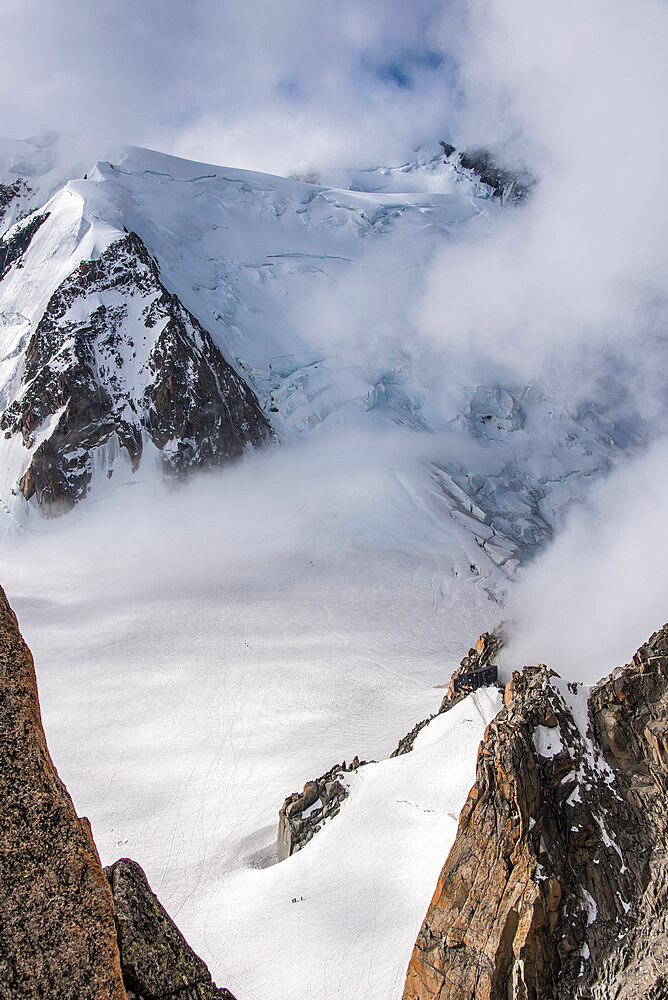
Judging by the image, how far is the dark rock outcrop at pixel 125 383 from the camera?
63438 mm

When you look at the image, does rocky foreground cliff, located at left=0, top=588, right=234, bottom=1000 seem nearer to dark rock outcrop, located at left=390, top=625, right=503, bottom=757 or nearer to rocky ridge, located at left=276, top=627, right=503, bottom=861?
rocky ridge, located at left=276, top=627, right=503, bottom=861

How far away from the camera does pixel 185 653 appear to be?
124 feet

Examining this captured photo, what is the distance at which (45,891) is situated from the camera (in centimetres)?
267

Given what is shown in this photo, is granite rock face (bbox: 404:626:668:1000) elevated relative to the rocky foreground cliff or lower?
lower

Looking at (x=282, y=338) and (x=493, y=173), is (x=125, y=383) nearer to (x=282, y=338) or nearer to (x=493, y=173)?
(x=282, y=338)

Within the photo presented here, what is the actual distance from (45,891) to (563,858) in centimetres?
615

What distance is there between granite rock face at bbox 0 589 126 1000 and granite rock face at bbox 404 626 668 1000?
5519 mm

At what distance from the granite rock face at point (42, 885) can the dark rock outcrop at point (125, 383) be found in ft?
203

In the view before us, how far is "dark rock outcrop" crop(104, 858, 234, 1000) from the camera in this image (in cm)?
319

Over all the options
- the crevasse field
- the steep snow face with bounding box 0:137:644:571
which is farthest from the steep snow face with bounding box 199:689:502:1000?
the steep snow face with bounding box 0:137:644:571

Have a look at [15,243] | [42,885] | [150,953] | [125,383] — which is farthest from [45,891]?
[15,243]

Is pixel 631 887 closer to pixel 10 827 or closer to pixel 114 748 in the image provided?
pixel 10 827

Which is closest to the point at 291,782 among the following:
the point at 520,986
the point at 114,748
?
the point at 114,748

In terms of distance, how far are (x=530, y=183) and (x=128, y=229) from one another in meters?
72.7
